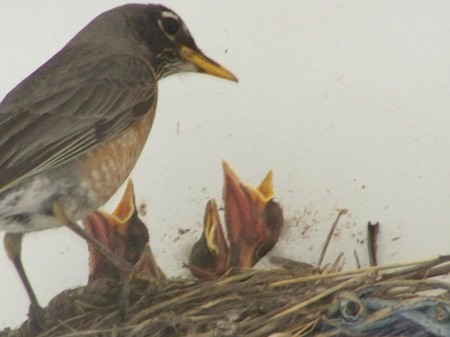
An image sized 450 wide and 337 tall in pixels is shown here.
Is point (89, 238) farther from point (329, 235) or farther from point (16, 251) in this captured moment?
point (329, 235)

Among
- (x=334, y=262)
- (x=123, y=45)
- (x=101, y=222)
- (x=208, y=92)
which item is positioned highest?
(x=123, y=45)

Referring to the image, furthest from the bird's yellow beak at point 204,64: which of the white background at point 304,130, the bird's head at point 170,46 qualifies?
the white background at point 304,130

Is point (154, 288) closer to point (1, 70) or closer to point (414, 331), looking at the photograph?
point (414, 331)

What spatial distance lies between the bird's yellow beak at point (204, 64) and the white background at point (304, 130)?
19 cm

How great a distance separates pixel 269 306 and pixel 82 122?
1.80 ft

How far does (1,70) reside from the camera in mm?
2723

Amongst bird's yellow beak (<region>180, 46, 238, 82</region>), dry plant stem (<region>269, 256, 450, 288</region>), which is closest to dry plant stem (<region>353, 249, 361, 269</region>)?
dry plant stem (<region>269, 256, 450, 288</region>)

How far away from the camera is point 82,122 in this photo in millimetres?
2176

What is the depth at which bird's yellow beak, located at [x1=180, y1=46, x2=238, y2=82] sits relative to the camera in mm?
2412

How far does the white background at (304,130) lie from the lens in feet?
7.97

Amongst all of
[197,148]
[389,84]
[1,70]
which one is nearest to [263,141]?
[197,148]

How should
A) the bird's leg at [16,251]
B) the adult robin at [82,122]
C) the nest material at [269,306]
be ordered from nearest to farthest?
1. the nest material at [269,306]
2. the adult robin at [82,122]
3. the bird's leg at [16,251]

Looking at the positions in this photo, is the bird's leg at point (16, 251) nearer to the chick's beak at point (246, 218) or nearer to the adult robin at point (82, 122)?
the adult robin at point (82, 122)

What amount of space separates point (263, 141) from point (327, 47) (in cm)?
28
